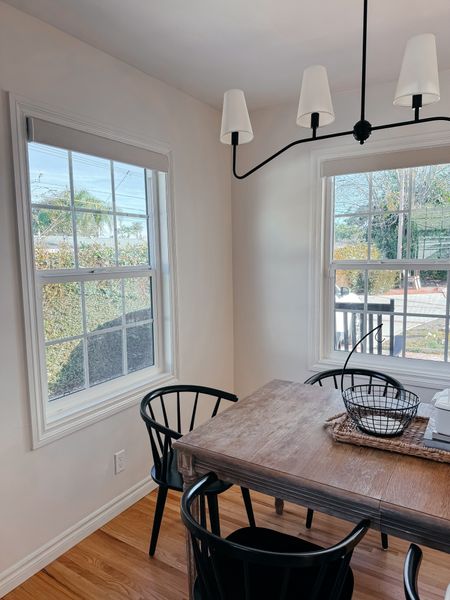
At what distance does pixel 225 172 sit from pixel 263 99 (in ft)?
1.87

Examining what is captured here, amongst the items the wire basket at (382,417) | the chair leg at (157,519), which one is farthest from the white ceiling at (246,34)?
the chair leg at (157,519)

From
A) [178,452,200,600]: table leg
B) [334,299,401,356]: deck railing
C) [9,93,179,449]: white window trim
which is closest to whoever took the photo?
[178,452,200,600]: table leg

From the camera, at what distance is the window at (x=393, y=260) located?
8.30 feet

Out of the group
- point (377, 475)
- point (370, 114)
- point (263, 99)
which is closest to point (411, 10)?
point (370, 114)

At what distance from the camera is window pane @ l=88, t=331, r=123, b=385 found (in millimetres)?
2270

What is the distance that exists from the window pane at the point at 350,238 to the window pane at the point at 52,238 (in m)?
1.73

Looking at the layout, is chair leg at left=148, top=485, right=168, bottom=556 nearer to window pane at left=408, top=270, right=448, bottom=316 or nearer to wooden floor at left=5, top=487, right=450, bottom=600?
wooden floor at left=5, top=487, right=450, bottom=600

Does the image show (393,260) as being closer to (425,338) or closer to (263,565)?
(425,338)

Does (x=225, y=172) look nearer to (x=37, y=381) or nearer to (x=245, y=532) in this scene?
(x=37, y=381)

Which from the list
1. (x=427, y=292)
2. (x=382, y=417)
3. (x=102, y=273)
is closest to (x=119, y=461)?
(x=102, y=273)

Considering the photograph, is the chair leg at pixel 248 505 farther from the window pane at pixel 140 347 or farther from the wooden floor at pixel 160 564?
the window pane at pixel 140 347

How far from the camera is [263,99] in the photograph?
9.04 ft

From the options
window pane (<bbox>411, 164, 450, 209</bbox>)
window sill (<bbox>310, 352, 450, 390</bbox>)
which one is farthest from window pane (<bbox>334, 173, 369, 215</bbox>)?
window sill (<bbox>310, 352, 450, 390</bbox>)

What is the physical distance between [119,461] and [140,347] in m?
0.67
